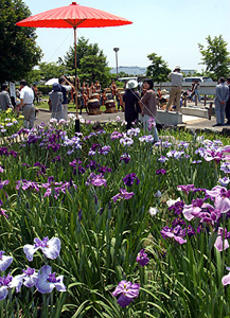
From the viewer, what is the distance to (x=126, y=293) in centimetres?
128

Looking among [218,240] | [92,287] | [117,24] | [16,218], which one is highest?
[117,24]

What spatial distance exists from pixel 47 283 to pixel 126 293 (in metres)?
0.30

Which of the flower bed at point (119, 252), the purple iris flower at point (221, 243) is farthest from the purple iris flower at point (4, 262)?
the purple iris flower at point (221, 243)

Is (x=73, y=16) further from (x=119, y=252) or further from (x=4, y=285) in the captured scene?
(x=4, y=285)

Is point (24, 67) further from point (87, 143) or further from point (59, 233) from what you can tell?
point (59, 233)

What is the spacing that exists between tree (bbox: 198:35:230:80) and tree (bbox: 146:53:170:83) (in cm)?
470

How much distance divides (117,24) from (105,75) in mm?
29502

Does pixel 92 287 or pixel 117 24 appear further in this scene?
pixel 117 24

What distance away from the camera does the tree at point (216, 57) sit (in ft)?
102

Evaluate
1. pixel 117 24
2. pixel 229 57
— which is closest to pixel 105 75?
pixel 229 57

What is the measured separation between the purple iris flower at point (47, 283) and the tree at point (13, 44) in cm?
2811

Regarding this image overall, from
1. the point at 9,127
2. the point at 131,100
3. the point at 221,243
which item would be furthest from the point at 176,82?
the point at 221,243

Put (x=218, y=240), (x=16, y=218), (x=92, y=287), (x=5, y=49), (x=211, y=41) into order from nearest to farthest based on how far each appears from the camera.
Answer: (x=218, y=240), (x=92, y=287), (x=16, y=218), (x=5, y=49), (x=211, y=41)

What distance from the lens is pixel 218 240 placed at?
151 cm
